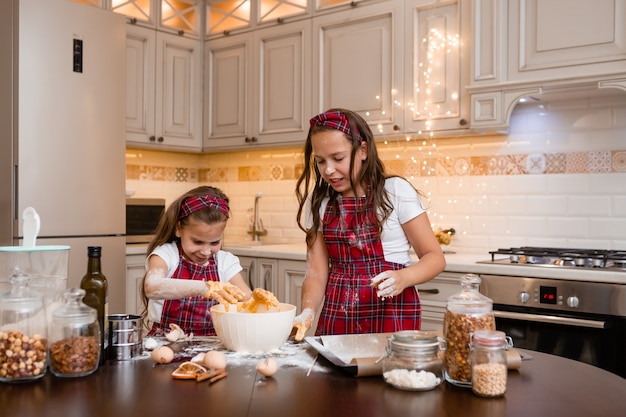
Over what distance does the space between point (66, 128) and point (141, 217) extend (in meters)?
0.83

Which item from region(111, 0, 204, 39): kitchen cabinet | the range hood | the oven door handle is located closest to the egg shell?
the oven door handle

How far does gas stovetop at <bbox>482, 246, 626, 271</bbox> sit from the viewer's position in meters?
2.60

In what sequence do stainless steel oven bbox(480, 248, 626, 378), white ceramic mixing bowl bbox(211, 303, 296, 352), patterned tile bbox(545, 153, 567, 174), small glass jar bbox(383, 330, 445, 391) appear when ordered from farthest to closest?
patterned tile bbox(545, 153, 567, 174)
stainless steel oven bbox(480, 248, 626, 378)
white ceramic mixing bowl bbox(211, 303, 296, 352)
small glass jar bbox(383, 330, 445, 391)

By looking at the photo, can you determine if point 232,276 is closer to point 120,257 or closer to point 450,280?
point 450,280

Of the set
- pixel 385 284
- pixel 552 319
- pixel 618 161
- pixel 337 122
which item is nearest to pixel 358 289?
pixel 385 284

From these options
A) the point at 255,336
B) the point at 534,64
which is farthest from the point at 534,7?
the point at 255,336

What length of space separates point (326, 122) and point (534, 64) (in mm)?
1371

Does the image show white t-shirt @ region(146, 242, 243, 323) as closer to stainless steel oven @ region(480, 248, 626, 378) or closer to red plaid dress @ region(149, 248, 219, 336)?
red plaid dress @ region(149, 248, 219, 336)

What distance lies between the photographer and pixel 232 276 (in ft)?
6.89

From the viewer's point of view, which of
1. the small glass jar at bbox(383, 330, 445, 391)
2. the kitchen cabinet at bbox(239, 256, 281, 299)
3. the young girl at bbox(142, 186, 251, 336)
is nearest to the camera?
the small glass jar at bbox(383, 330, 445, 391)

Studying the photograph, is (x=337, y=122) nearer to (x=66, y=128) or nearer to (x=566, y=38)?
(x=566, y=38)

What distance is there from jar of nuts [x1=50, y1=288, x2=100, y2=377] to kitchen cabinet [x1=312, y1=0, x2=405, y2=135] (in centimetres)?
235

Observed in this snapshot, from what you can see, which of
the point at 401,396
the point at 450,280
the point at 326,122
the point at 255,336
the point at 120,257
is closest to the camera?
the point at 401,396

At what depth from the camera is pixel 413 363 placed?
1.23m
